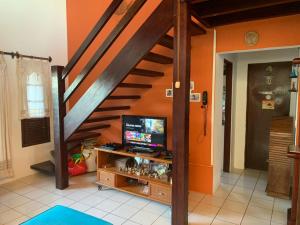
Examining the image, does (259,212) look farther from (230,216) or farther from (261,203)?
(230,216)

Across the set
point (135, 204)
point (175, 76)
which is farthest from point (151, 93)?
point (135, 204)

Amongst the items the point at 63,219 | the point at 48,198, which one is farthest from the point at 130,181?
the point at 63,219

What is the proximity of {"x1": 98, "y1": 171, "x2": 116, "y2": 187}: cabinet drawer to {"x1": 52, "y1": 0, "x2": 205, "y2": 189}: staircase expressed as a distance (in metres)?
0.58

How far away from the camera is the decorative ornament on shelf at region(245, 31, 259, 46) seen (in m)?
2.80

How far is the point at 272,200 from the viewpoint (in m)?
3.10

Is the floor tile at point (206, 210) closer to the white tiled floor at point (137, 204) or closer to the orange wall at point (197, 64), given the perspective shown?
the white tiled floor at point (137, 204)

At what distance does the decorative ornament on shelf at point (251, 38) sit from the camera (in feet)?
9.20

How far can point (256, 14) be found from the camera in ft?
8.60

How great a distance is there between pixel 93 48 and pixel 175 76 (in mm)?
2517

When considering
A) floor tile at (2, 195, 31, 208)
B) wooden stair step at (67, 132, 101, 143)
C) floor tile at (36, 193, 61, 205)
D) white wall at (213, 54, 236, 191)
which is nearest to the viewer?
floor tile at (2, 195, 31, 208)

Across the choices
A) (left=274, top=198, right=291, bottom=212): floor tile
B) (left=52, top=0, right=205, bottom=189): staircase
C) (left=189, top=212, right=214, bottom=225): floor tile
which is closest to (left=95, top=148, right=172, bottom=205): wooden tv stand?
(left=189, top=212, right=214, bottom=225): floor tile

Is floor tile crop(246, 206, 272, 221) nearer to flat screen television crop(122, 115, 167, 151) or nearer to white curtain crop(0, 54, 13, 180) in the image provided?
flat screen television crop(122, 115, 167, 151)

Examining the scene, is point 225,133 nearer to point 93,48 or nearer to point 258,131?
point 258,131

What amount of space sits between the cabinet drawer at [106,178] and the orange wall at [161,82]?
0.88 meters
